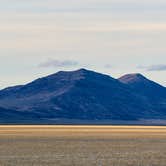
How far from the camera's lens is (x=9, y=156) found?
46969 mm

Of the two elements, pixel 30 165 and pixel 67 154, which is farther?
pixel 67 154

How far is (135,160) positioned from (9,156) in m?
8.01

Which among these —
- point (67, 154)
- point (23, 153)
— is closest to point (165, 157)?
point (67, 154)

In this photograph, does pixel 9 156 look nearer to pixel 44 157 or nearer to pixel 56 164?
pixel 44 157

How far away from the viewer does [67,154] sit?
4922 cm

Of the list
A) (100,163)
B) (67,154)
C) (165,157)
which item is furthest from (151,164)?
(67,154)

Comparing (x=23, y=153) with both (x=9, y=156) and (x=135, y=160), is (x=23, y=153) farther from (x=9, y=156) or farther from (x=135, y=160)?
(x=135, y=160)

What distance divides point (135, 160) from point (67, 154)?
261 inches

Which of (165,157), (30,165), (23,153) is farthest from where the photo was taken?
(23,153)

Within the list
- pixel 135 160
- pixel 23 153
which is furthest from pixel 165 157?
pixel 23 153

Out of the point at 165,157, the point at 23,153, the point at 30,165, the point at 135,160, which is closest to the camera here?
the point at 30,165

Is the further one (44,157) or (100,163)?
(44,157)

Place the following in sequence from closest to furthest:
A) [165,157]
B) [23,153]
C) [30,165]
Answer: [30,165] < [165,157] < [23,153]

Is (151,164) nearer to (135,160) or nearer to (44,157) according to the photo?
(135,160)
